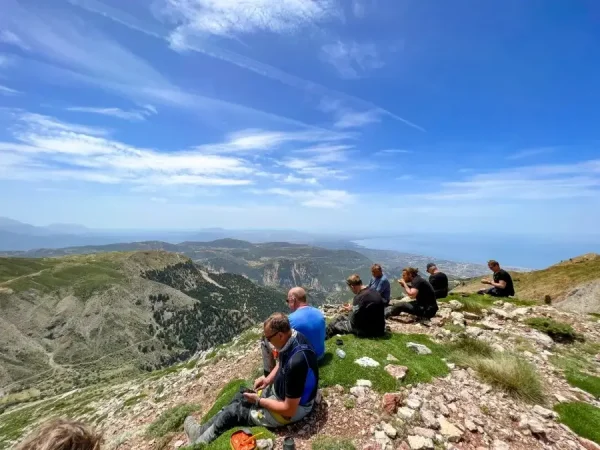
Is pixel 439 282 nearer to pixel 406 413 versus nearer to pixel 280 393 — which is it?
pixel 406 413

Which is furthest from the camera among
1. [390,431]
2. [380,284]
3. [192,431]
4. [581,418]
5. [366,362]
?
[380,284]

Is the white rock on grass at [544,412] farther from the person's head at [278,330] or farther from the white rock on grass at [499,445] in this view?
the person's head at [278,330]

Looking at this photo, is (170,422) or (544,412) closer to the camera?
(544,412)

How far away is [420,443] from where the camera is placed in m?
6.88

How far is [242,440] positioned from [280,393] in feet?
3.87

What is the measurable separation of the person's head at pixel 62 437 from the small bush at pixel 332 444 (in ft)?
15.4

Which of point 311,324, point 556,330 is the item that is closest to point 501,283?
point 556,330

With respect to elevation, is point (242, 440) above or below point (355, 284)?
below

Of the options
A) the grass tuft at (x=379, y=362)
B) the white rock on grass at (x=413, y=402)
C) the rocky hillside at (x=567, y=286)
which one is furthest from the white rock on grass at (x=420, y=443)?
the rocky hillside at (x=567, y=286)

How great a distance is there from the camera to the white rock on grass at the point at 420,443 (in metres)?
6.82

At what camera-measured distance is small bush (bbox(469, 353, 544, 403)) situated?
29.7ft

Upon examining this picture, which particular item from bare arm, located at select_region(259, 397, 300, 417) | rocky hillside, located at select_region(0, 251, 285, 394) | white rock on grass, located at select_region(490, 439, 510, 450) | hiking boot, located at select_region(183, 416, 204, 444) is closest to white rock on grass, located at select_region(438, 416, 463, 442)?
white rock on grass, located at select_region(490, 439, 510, 450)

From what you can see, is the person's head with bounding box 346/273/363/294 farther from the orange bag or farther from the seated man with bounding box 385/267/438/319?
the orange bag

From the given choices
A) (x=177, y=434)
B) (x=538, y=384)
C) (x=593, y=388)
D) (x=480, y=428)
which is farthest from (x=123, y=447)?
(x=593, y=388)
